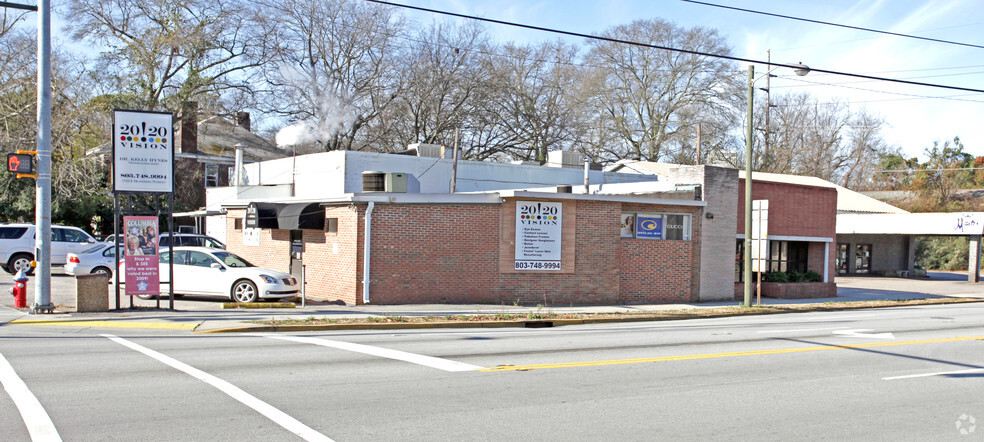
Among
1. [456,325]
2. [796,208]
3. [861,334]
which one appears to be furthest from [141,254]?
[796,208]

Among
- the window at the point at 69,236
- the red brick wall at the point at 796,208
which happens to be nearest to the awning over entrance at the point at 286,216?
the window at the point at 69,236

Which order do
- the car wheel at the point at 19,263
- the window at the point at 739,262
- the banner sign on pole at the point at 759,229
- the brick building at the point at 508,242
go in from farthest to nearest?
the window at the point at 739,262 → the car wheel at the point at 19,263 → the banner sign on pole at the point at 759,229 → the brick building at the point at 508,242

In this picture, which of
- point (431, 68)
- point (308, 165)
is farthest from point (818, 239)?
point (431, 68)

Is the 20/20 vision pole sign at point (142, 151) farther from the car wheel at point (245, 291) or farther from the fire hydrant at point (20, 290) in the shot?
the car wheel at point (245, 291)

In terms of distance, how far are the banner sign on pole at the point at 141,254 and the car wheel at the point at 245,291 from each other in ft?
7.47

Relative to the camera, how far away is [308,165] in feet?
100

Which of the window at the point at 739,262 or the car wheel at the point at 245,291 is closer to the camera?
the car wheel at the point at 245,291

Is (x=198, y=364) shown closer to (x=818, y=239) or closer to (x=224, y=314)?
(x=224, y=314)

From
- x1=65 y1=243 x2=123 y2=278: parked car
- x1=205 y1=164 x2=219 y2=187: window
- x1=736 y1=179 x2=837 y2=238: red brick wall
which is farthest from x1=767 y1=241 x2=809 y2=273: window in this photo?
x1=205 y1=164 x2=219 y2=187: window

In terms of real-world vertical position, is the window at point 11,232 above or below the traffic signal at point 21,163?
below

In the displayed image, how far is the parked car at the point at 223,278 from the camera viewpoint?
60.8 feet

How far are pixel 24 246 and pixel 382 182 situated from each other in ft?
40.1

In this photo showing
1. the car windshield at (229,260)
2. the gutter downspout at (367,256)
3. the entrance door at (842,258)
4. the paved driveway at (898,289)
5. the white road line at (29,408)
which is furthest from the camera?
the entrance door at (842,258)

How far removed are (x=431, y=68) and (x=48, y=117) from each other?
32.9 m
